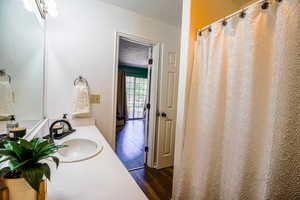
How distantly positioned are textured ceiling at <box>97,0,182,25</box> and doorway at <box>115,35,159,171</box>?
369 millimetres

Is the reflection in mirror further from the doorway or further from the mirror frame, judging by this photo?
the doorway

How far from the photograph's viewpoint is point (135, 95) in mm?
5672

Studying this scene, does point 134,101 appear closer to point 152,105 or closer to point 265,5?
point 152,105

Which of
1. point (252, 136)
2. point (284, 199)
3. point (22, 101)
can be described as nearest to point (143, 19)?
point (22, 101)

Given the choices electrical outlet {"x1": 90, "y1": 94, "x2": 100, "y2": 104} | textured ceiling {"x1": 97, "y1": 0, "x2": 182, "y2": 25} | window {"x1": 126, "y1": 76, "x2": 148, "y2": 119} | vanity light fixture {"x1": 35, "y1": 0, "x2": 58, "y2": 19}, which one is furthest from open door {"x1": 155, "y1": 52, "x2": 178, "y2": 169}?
window {"x1": 126, "y1": 76, "x2": 148, "y2": 119}

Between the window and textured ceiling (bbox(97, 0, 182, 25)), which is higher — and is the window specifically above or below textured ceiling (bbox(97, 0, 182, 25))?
below

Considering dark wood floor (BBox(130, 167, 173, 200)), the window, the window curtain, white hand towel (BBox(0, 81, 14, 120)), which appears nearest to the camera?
white hand towel (BBox(0, 81, 14, 120))

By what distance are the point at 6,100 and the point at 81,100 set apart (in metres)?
0.65

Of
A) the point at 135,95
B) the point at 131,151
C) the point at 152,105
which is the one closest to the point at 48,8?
the point at 152,105

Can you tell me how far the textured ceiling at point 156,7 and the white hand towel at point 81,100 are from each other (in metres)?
1.11

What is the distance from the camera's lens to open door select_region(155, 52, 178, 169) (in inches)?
78.2

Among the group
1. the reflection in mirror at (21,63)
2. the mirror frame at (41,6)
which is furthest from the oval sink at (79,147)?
the mirror frame at (41,6)

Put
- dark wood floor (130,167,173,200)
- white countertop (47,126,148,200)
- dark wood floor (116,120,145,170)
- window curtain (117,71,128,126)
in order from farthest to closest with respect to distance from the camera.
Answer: window curtain (117,71,128,126) → dark wood floor (116,120,145,170) → dark wood floor (130,167,173,200) → white countertop (47,126,148,200)

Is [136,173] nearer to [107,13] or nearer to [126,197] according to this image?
[126,197]
